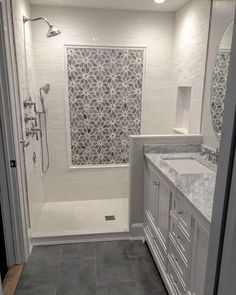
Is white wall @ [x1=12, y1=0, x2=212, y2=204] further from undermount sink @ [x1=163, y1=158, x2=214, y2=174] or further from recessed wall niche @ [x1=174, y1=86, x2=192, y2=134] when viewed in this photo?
undermount sink @ [x1=163, y1=158, x2=214, y2=174]

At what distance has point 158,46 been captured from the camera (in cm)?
322

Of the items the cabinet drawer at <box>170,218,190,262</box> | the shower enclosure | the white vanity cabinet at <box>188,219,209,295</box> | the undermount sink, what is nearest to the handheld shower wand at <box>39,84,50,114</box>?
the shower enclosure

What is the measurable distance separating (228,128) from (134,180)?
1938mm

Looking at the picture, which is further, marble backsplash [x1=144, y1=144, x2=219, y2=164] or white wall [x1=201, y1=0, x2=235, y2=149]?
marble backsplash [x1=144, y1=144, x2=219, y2=164]

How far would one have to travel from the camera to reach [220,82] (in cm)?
214

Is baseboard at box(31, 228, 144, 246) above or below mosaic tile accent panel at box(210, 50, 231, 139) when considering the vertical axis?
below

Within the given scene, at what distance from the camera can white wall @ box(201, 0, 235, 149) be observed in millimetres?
2021

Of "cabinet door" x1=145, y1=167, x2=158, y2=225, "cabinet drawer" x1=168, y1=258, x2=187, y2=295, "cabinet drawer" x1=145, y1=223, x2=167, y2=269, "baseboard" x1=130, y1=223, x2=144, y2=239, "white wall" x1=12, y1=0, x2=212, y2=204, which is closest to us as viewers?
"cabinet drawer" x1=168, y1=258, x2=187, y2=295

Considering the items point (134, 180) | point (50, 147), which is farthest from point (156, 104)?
point (50, 147)

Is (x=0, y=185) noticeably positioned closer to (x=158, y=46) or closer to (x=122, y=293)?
(x=122, y=293)

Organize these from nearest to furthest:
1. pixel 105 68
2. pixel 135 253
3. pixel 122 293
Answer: pixel 122 293
pixel 135 253
pixel 105 68

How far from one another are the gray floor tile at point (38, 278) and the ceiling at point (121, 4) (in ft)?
9.03

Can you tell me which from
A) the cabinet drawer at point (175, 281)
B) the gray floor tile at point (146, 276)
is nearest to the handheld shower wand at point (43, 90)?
the gray floor tile at point (146, 276)

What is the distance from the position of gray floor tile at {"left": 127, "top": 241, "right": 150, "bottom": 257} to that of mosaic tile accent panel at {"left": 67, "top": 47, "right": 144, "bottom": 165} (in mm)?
1251
